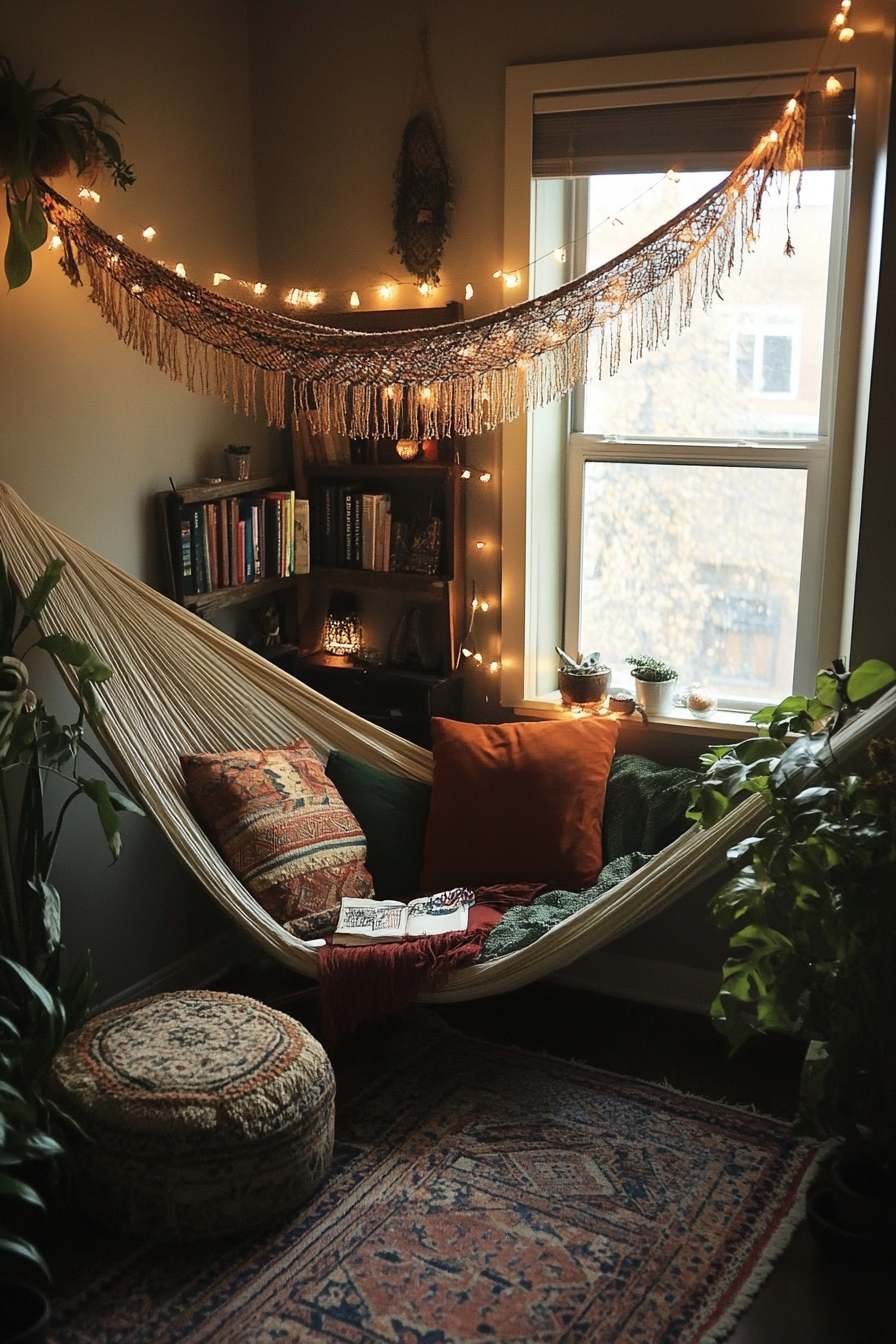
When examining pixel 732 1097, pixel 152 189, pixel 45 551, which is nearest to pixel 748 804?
pixel 732 1097

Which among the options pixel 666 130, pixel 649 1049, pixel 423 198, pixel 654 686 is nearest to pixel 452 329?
pixel 423 198

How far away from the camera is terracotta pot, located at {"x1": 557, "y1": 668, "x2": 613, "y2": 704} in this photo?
124 inches

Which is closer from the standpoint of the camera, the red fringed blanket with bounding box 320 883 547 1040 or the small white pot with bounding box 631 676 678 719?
the red fringed blanket with bounding box 320 883 547 1040

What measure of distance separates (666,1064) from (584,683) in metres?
0.96

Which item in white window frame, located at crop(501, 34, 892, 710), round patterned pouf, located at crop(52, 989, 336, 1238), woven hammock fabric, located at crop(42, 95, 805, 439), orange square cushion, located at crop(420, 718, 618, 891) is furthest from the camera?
orange square cushion, located at crop(420, 718, 618, 891)

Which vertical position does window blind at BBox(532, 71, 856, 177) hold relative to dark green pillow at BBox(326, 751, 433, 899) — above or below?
above

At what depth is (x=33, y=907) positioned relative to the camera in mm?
2328

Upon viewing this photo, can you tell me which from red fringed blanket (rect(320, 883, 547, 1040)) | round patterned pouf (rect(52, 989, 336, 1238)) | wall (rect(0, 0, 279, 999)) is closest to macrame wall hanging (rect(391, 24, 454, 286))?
wall (rect(0, 0, 279, 999))

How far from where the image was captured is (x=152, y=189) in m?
2.93

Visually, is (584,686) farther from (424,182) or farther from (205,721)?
(424,182)

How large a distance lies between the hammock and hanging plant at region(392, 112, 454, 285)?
1.11 meters

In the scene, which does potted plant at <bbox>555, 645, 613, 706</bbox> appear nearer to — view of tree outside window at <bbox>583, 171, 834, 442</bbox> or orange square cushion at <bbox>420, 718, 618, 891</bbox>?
→ orange square cushion at <bbox>420, 718, 618, 891</bbox>

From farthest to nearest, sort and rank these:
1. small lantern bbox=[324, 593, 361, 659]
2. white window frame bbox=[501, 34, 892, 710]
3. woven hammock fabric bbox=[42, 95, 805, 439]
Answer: small lantern bbox=[324, 593, 361, 659]
white window frame bbox=[501, 34, 892, 710]
woven hammock fabric bbox=[42, 95, 805, 439]

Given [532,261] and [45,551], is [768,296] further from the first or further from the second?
[45,551]
